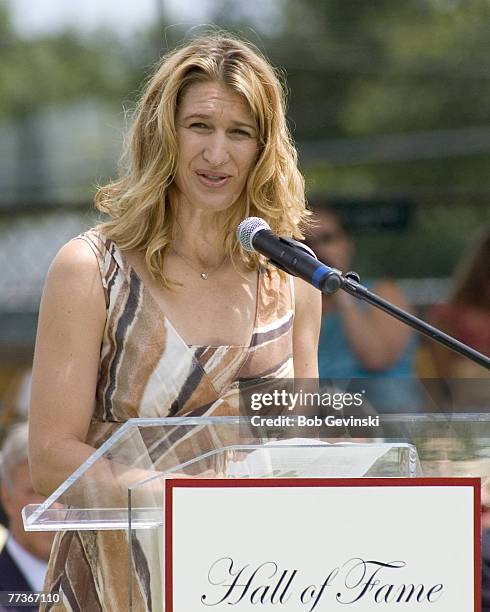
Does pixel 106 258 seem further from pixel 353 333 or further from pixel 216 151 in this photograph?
pixel 353 333

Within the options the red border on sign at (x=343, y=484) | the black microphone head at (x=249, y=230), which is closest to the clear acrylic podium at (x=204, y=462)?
the red border on sign at (x=343, y=484)

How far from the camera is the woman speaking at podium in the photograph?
6.64ft

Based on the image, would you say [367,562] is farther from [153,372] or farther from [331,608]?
[153,372]

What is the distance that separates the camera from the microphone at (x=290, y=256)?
5.51ft

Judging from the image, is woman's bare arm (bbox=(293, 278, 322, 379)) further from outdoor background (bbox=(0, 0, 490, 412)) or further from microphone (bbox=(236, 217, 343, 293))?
outdoor background (bbox=(0, 0, 490, 412))

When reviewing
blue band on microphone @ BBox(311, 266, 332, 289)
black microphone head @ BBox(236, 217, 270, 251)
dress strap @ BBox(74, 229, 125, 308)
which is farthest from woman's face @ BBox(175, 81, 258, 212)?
blue band on microphone @ BBox(311, 266, 332, 289)

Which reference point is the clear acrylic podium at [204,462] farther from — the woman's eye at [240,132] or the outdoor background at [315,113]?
the outdoor background at [315,113]

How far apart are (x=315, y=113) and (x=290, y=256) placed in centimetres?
583

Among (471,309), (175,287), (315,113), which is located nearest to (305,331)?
(175,287)

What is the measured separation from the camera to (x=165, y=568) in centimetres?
156

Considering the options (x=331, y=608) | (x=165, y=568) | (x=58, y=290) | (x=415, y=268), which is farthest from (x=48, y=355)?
(x=415, y=268)

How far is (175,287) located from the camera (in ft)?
7.22

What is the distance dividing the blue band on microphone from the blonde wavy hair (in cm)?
57

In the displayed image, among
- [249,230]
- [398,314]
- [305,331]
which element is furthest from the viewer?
[305,331]
